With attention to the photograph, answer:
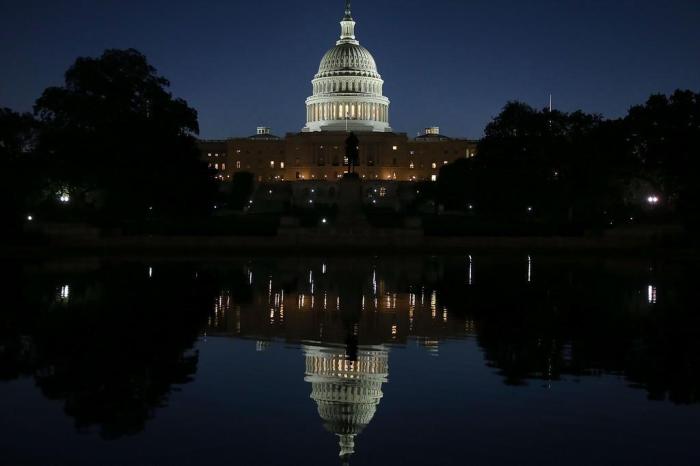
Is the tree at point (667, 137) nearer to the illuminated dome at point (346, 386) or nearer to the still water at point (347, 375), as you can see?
the still water at point (347, 375)

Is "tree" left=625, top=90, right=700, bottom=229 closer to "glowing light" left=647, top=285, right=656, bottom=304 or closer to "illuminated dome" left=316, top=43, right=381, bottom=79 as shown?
"glowing light" left=647, top=285, right=656, bottom=304

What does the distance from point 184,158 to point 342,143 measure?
85.9 metres

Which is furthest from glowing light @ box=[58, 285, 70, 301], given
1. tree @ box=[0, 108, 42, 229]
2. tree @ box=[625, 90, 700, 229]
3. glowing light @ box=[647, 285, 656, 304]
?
tree @ box=[625, 90, 700, 229]

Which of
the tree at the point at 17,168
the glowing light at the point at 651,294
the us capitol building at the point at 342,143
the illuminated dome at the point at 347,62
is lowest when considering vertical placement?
the glowing light at the point at 651,294

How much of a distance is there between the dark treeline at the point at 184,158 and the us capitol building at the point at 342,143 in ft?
236

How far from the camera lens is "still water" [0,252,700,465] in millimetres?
10945

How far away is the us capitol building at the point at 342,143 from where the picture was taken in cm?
14550

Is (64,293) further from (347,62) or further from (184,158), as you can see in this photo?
(347,62)

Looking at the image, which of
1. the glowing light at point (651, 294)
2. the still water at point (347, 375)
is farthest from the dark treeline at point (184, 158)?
the still water at point (347, 375)

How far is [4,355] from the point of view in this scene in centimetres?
1584

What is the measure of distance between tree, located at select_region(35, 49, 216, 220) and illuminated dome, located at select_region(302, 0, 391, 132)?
93592 mm

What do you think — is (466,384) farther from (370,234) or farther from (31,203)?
(31,203)

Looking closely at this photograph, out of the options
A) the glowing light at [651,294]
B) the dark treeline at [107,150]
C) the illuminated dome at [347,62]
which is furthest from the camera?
the illuminated dome at [347,62]

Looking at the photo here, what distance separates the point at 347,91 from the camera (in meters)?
153
